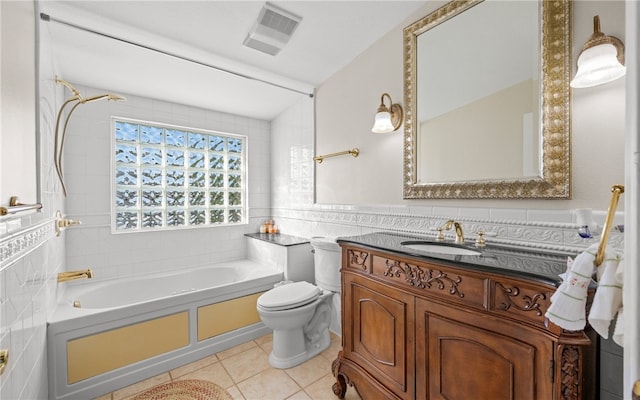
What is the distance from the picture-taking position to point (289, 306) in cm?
198

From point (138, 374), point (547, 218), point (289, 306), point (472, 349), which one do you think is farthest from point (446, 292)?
point (138, 374)

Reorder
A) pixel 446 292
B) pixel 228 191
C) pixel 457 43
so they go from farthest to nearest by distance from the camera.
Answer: pixel 228 191 < pixel 457 43 < pixel 446 292

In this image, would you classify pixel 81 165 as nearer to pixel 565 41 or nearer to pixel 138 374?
pixel 138 374

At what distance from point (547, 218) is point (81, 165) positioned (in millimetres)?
3521

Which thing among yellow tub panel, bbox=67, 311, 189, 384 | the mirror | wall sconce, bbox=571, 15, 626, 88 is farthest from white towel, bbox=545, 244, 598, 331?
yellow tub panel, bbox=67, 311, 189, 384

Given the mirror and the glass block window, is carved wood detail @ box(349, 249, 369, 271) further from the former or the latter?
the glass block window

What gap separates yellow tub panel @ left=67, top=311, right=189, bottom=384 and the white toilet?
71 centimetres

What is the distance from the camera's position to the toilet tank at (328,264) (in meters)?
2.12

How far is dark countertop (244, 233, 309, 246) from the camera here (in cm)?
277

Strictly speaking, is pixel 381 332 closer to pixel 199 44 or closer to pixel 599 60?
pixel 599 60

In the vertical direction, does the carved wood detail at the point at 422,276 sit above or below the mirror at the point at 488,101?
below

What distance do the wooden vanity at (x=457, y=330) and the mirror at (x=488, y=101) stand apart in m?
0.43

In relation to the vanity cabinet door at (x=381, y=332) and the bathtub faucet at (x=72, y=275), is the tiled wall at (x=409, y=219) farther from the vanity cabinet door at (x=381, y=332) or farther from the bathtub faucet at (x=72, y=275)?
the bathtub faucet at (x=72, y=275)

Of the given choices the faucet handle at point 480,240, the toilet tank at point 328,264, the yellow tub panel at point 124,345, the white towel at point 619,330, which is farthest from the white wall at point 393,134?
the yellow tub panel at point 124,345
